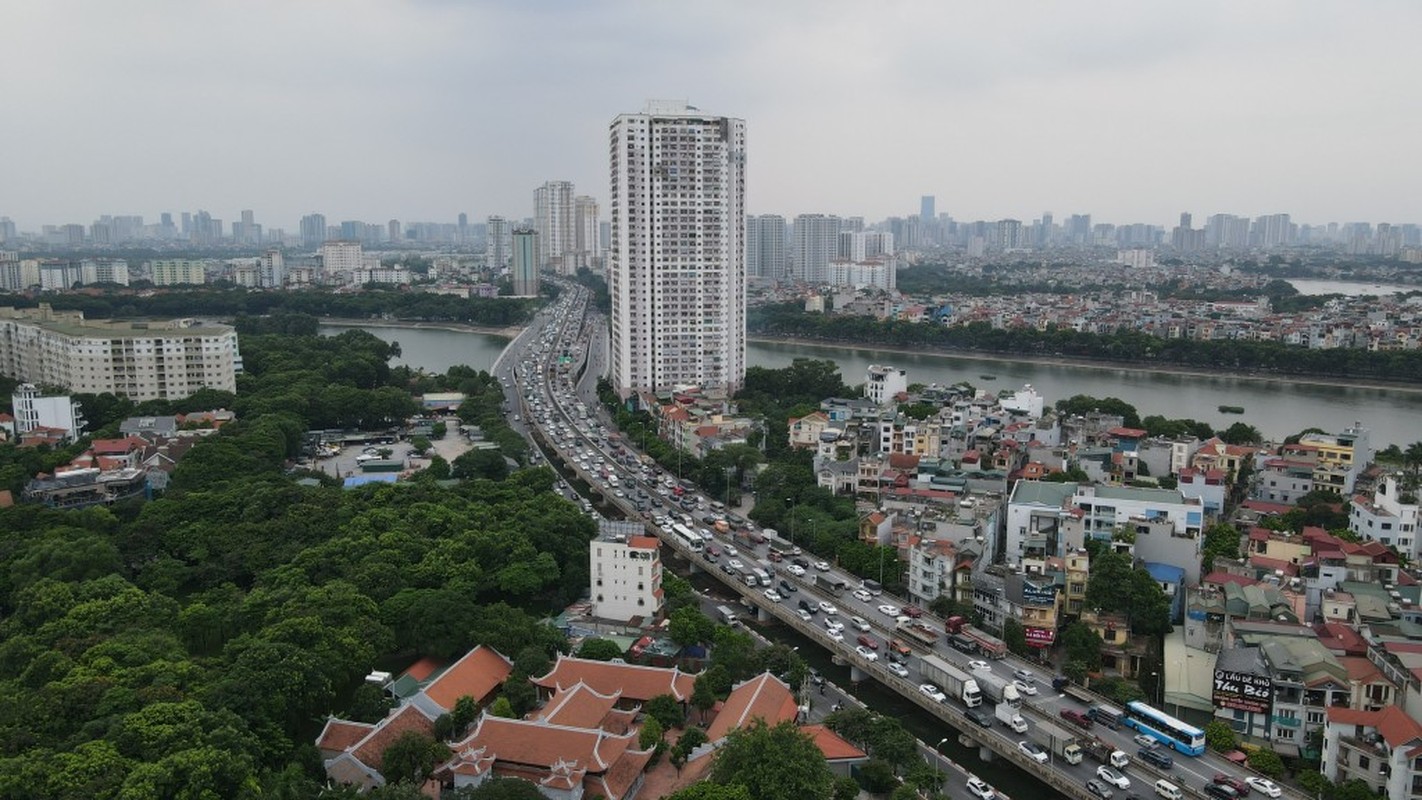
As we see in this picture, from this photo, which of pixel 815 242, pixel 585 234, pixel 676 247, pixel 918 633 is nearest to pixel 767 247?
pixel 815 242

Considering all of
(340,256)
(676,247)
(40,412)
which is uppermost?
(340,256)

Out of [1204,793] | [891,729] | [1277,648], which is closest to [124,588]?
[891,729]

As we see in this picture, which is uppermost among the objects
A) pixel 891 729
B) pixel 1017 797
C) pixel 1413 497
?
pixel 1413 497

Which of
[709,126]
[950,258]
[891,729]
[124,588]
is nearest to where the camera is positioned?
[891,729]

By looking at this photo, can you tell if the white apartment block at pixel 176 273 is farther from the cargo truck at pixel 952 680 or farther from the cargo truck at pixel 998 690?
the cargo truck at pixel 998 690

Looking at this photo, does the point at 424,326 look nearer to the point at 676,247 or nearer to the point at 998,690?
the point at 676,247

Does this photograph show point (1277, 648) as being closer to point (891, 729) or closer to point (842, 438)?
point (891, 729)

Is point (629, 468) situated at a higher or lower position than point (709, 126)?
lower
